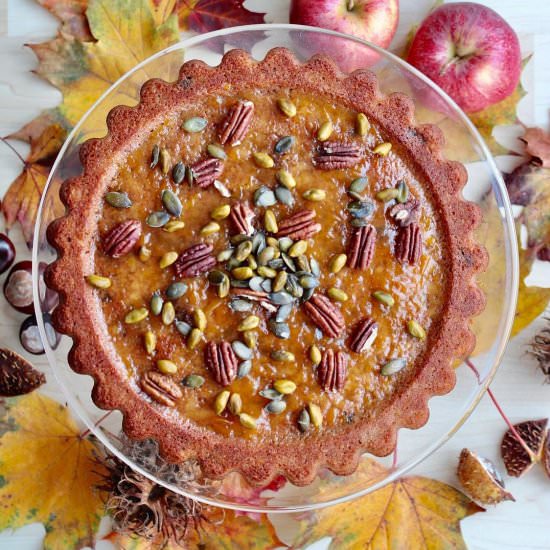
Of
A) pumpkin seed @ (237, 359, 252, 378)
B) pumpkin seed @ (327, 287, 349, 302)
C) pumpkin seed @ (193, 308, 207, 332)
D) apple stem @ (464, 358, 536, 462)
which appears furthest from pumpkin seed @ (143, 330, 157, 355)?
apple stem @ (464, 358, 536, 462)

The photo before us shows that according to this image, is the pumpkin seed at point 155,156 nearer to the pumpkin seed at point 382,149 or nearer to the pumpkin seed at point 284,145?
the pumpkin seed at point 284,145

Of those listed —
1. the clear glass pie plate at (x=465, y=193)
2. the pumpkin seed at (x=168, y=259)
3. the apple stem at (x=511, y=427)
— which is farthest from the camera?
the apple stem at (x=511, y=427)

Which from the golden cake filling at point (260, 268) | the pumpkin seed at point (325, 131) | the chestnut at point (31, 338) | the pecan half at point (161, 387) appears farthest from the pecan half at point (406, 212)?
the chestnut at point (31, 338)

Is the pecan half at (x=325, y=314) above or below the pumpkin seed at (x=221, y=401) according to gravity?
above

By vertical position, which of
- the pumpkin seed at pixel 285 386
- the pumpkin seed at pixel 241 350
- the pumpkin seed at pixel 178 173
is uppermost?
the pumpkin seed at pixel 178 173

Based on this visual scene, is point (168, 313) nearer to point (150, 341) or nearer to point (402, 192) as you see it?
point (150, 341)

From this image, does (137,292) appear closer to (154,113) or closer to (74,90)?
(154,113)

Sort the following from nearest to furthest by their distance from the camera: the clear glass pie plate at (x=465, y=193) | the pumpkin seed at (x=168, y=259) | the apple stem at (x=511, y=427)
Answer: the pumpkin seed at (x=168, y=259), the clear glass pie plate at (x=465, y=193), the apple stem at (x=511, y=427)
